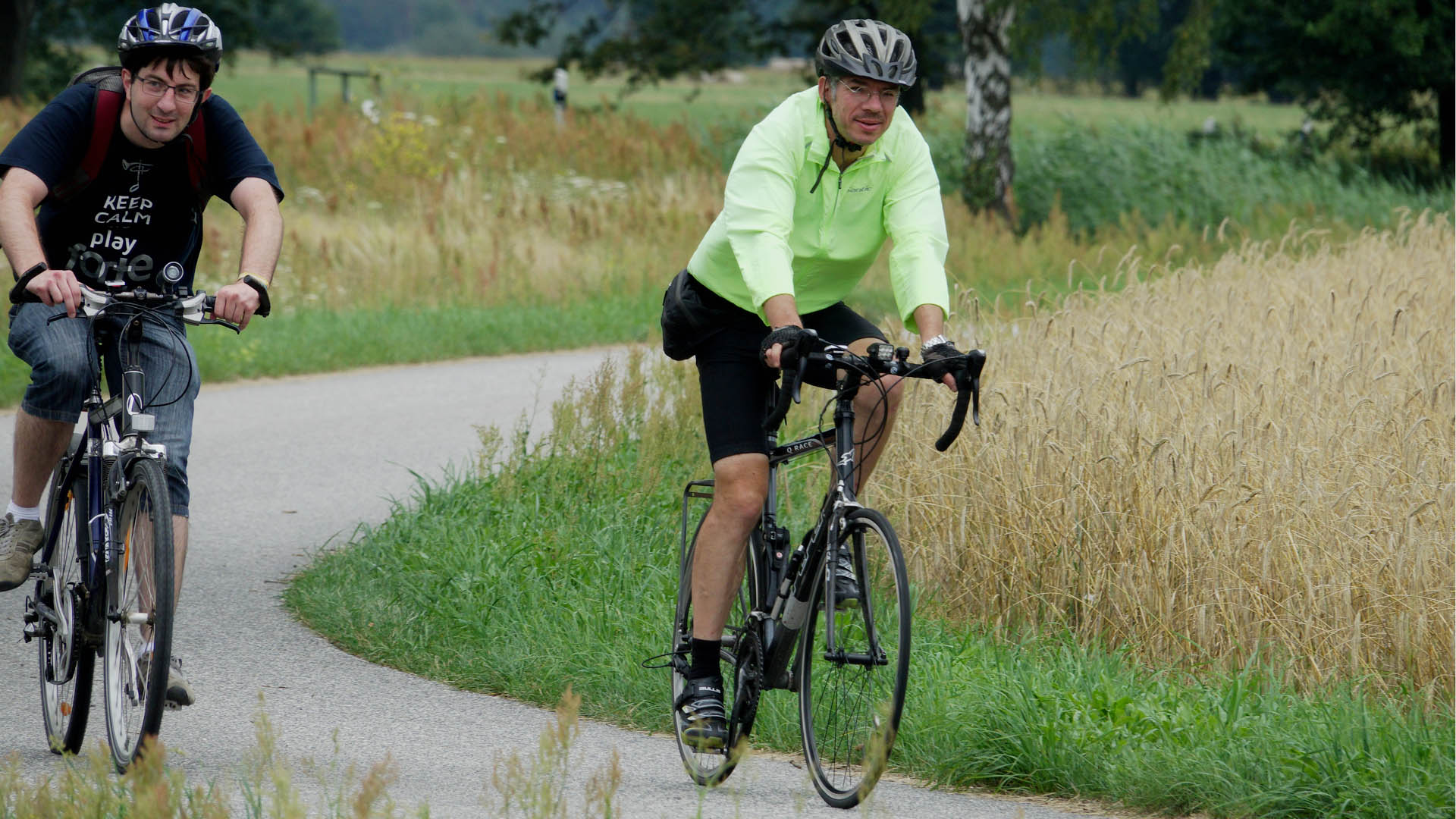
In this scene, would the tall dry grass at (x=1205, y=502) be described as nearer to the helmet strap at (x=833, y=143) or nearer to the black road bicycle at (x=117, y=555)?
the helmet strap at (x=833, y=143)

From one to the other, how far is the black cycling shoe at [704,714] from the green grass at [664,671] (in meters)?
0.53

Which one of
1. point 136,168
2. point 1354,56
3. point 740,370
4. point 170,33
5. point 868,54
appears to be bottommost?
point 740,370

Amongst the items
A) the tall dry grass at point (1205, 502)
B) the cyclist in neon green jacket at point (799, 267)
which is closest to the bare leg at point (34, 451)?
the cyclist in neon green jacket at point (799, 267)

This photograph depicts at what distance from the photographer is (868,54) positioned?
4336mm

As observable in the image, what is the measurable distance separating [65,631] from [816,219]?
95.5 inches

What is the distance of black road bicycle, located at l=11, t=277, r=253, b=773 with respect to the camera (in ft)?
14.3

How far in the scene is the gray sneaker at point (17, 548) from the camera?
17.0 ft

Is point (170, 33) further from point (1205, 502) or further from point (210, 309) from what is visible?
point (1205, 502)

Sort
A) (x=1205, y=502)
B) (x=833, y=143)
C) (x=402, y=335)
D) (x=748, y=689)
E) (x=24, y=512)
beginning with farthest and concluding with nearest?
(x=402, y=335)
(x=1205, y=502)
(x=24, y=512)
(x=748, y=689)
(x=833, y=143)

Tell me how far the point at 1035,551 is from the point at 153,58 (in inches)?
135

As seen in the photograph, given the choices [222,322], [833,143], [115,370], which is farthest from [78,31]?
[833,143]

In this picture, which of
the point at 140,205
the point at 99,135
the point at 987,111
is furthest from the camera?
the point at 987,111

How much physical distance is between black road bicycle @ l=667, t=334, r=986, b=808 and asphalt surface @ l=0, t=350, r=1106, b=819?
0.50ft

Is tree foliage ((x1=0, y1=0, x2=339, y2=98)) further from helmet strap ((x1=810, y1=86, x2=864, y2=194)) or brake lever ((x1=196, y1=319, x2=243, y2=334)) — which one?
helmet strap ((x1=810, y1=86, x2=864, y2=194))
